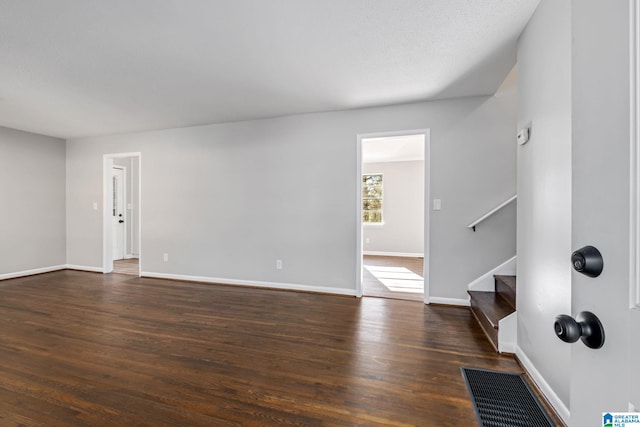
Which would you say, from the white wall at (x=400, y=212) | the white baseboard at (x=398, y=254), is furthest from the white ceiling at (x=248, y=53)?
the white baseboard at (x=398, y=254)

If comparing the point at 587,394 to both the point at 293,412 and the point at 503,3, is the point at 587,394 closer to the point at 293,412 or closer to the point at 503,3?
the point at 293,412

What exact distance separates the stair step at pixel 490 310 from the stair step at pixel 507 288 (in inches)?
1.7

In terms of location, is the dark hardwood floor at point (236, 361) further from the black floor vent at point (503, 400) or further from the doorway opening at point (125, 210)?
the doorway opening at point (125, 210)

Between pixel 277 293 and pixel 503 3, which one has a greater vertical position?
pixel 503 3

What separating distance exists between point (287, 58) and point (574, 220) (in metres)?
2.53

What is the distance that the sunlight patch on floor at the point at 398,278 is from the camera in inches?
175

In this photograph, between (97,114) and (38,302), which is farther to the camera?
(97,114)

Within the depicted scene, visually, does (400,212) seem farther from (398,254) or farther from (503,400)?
(503,400)

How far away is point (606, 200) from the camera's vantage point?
55 cm

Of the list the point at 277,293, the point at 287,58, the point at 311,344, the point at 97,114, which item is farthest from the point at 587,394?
the point at 97,114

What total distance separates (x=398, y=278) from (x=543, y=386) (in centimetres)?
328

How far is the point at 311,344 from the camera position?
2.51 m

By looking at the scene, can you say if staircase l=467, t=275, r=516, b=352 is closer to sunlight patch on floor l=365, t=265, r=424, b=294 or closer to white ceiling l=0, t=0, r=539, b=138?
sunlight patch on floor l=365, t=265, r=424, b=294

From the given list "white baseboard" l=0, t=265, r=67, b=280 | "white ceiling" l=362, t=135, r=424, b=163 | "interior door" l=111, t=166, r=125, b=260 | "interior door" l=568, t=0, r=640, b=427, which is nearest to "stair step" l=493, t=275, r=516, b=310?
"interior door" l=568, t=0, r=640, b=427
